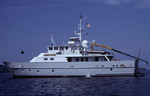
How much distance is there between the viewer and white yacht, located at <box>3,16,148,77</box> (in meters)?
31.2

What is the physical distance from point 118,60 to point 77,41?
276 inches

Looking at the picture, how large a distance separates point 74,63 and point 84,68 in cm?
159

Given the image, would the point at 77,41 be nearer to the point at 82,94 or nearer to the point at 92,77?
the point at 92,77

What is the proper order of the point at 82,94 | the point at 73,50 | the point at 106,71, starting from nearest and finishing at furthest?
the point at 82,94, the point at 106,71, the point at 73,50

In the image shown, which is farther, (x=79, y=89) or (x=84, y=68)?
(x=84, y=68)

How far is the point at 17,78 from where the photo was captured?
110 feet

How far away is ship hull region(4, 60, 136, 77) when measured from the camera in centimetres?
3108

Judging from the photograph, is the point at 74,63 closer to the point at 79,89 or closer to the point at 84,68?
the point at 84,68

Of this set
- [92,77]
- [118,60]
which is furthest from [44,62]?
[118,60]

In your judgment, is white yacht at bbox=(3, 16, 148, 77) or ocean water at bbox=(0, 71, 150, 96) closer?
ocean water at bbox=(0, 71, 150, 96)

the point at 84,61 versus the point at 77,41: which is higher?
the point at 77,41

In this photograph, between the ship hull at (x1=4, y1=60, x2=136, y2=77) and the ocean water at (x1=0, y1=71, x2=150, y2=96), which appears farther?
the ship hull at (x1=4, y1=60, x2=136, y2=77)

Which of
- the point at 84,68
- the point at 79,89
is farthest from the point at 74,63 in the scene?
the point at 79,89

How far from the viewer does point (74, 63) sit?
103ft
